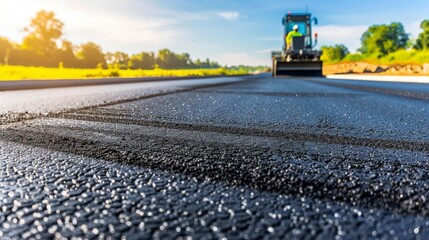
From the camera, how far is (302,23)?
23953 mm

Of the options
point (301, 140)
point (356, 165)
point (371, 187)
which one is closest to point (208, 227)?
point (371, 187)

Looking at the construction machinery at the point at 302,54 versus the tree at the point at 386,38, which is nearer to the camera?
the construction machinery at the point at 302,54

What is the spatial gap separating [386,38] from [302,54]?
2820 inches

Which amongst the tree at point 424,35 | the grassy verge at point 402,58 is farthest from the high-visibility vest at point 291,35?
the tree at point 424,35

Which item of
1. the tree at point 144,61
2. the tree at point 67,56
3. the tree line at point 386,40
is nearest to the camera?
the tree at point 67,56

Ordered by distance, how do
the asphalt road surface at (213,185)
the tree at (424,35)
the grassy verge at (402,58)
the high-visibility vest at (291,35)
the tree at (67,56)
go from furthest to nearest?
the tree at (67,56), the tree at (424,35), the grassy verge at (402,58), the high-visibility vest at (291,35), the asphalt road surface at (213,185)

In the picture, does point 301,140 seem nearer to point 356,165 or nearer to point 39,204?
point 356,165

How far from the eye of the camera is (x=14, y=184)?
1.17m

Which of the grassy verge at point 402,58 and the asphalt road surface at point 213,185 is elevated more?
the grassy verge at point 402,58

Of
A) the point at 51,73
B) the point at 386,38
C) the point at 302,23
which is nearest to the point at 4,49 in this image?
the point at 51,73

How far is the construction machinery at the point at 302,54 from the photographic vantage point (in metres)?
23.1

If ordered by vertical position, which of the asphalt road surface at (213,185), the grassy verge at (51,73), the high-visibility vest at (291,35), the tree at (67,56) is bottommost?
the asphalt road surface at (213,185)

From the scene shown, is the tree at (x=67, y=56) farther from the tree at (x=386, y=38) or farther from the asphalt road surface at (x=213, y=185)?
the asphalt road surface at (x=213, y=185)

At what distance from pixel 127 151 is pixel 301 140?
1.11 m
